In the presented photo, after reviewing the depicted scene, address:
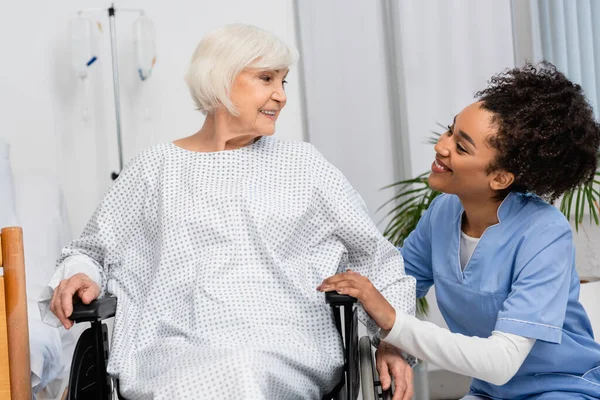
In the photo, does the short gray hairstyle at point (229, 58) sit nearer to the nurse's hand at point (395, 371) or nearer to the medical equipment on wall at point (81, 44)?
the nurse's hand at point (395, 371)

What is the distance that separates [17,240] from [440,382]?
2331mm

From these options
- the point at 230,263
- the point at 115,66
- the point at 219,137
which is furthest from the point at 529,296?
the point at 115,66

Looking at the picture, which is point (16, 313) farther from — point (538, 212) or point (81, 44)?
point (81, 44)

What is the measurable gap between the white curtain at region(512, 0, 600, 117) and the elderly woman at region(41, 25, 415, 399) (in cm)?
166

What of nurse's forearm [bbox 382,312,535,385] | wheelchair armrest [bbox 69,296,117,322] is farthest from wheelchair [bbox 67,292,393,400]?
nurse's forearm [bbox 382,312,535,385]

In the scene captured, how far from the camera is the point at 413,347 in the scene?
59.9 inches

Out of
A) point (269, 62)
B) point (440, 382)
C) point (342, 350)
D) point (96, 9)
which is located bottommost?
point (440, 382)

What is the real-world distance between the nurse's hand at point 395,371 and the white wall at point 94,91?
1803 mm

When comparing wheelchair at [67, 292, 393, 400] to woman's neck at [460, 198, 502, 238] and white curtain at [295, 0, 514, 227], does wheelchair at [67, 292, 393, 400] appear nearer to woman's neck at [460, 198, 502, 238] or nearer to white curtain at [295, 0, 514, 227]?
woman's neck at [460, 198, 502, 238]

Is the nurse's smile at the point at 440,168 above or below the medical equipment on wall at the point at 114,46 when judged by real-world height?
below

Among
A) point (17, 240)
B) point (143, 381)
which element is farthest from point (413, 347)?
point (17, 240)

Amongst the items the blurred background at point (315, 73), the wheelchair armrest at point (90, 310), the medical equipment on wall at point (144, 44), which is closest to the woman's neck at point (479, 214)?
the wheelchair armrest at point (90, 310)

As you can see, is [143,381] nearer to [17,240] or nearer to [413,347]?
[17,240]

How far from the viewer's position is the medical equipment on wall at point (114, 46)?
3064 mm
